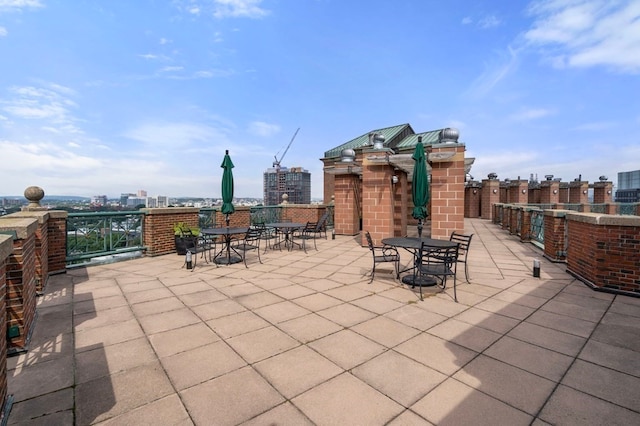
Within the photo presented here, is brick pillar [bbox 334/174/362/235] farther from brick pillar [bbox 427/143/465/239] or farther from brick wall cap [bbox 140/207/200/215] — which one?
brick wall cap [bbox 140/207/200/215]

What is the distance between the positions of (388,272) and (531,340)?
10.9ft

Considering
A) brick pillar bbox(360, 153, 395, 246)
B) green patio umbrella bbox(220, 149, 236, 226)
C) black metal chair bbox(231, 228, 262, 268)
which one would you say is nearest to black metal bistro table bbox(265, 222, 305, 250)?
black metal chair bbox(231, 228, 262, 268)

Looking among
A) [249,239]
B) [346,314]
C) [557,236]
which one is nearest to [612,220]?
[557,236]

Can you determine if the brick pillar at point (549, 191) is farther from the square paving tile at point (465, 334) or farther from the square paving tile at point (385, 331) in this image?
the square paving tile at point (385, 331)

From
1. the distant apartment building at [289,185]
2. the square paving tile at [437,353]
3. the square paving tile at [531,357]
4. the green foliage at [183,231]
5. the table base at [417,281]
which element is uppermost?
the distant apartment building at [289,185]

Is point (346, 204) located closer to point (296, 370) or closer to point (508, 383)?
point (296, 370)

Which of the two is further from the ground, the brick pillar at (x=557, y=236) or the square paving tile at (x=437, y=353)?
the brick pillar at (x=557, y=236)

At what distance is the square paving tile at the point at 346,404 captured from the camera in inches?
85.0

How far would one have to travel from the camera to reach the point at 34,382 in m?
2.65

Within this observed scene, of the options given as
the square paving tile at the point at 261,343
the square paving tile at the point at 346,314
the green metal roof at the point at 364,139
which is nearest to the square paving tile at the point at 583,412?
the square paving tile at the point at 346,314

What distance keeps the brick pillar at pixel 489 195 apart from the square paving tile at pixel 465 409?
81.1 ft

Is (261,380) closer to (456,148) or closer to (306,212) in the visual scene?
(456,148)

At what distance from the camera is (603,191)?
80.1 ft

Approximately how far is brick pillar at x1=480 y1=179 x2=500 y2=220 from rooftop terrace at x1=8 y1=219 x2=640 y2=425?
20499 millimetres
